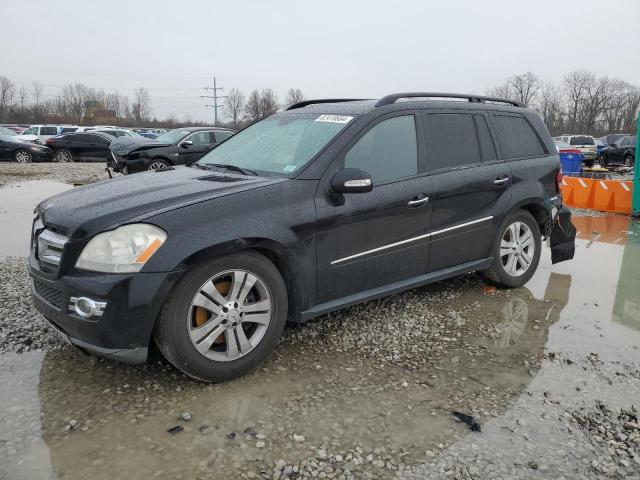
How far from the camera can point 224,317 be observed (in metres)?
3.10

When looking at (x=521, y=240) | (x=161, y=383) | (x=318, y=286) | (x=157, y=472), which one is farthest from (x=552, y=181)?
(x=157, y=472)

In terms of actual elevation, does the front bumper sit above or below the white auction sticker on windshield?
below

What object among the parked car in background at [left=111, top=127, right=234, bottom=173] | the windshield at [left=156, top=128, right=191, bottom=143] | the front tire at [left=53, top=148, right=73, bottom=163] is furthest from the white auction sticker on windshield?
the front tire at [left=53, top=148, right=73, bottom=163]

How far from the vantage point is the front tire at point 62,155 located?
22906mm

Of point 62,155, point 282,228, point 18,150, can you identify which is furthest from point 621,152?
point 18,150

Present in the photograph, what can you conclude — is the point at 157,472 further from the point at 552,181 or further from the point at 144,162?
the point at 144,162

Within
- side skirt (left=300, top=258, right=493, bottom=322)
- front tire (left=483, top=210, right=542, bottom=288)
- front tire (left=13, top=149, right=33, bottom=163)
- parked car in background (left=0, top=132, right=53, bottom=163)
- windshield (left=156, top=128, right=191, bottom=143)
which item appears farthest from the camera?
front tire (left=13, top=149, right=33, bottom=163)

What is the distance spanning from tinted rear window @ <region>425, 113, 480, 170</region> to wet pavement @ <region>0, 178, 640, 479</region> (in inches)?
50.7

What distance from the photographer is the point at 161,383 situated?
319 cm

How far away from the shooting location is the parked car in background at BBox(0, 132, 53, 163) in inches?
831

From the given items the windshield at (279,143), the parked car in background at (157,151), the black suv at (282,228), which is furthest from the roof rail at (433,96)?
the parked car in background at (157,151)

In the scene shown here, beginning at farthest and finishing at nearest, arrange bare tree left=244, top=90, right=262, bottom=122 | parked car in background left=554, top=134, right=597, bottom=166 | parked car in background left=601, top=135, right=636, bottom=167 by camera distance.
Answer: bare tree left=244, top=90, right=262, bottom=122 < parked car in background left=554, top=134, right=597, bottom=166 < parked car in background left=601, top=135, right=636, bottom=167

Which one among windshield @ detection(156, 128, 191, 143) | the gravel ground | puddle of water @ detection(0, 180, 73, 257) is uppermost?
windshield @ detection(156, 128, 191, 143)

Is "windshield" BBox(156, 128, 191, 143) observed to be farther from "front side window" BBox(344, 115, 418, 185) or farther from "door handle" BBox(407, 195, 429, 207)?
"door handle" BBox(407, 195, 429, 207)
